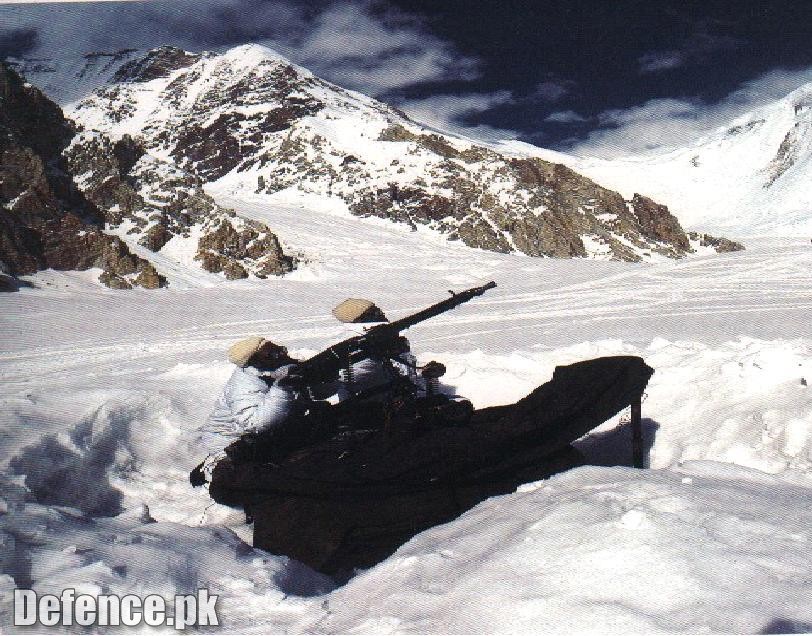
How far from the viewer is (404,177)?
44781 mm

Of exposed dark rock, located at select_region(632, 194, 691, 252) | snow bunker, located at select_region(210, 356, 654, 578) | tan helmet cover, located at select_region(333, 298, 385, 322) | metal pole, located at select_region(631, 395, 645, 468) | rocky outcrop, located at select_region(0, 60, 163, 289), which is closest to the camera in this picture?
snow bunker, located at select_region(210, 356, 654, 578)

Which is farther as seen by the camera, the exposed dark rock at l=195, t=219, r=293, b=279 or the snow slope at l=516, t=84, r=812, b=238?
the snow slope at l=516, t=84, r=812, b=238

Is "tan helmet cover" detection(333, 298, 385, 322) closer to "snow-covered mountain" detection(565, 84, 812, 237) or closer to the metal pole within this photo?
the metal pole

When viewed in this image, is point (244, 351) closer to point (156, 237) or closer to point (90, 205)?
point (156, 237)

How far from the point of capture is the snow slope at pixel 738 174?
89.8 metres

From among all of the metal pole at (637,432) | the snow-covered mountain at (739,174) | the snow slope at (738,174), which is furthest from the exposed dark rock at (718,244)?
the metal pole at (637,432)

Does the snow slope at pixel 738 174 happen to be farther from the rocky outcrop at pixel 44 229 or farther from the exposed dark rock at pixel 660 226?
the rocky outcrop at pixel 44 229

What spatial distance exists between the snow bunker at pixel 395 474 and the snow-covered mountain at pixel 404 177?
3323 cm

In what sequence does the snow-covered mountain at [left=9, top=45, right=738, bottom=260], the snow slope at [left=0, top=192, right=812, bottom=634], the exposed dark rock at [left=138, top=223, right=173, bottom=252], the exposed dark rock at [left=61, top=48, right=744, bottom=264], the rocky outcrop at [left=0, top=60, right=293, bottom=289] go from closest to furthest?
the snow slope at [left=0, top=192, right=812, bottom=634], the rocky outcrop at [left=0, top=60, right=293, bottom=289], the exposed dark rock at [left=138, top=223, right=173, bottom=252], the exposed dark rock at [left=61, top=48, right=744, bottom=264], the snow-covered mountain at [left=9, top=45, right=738, bottom=260]

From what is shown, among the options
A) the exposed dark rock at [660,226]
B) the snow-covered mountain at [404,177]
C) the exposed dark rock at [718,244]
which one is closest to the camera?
the snow-covered mountain at [404,177]

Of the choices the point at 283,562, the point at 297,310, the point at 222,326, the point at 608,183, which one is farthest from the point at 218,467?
the point at 608,183

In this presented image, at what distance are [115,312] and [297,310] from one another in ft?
16.7

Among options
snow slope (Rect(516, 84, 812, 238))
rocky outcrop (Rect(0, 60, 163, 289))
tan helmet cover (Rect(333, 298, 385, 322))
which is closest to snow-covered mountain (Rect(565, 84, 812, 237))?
snow slope (Rect(516, 84, 812, 238))

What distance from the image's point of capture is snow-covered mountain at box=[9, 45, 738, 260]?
129 feet
